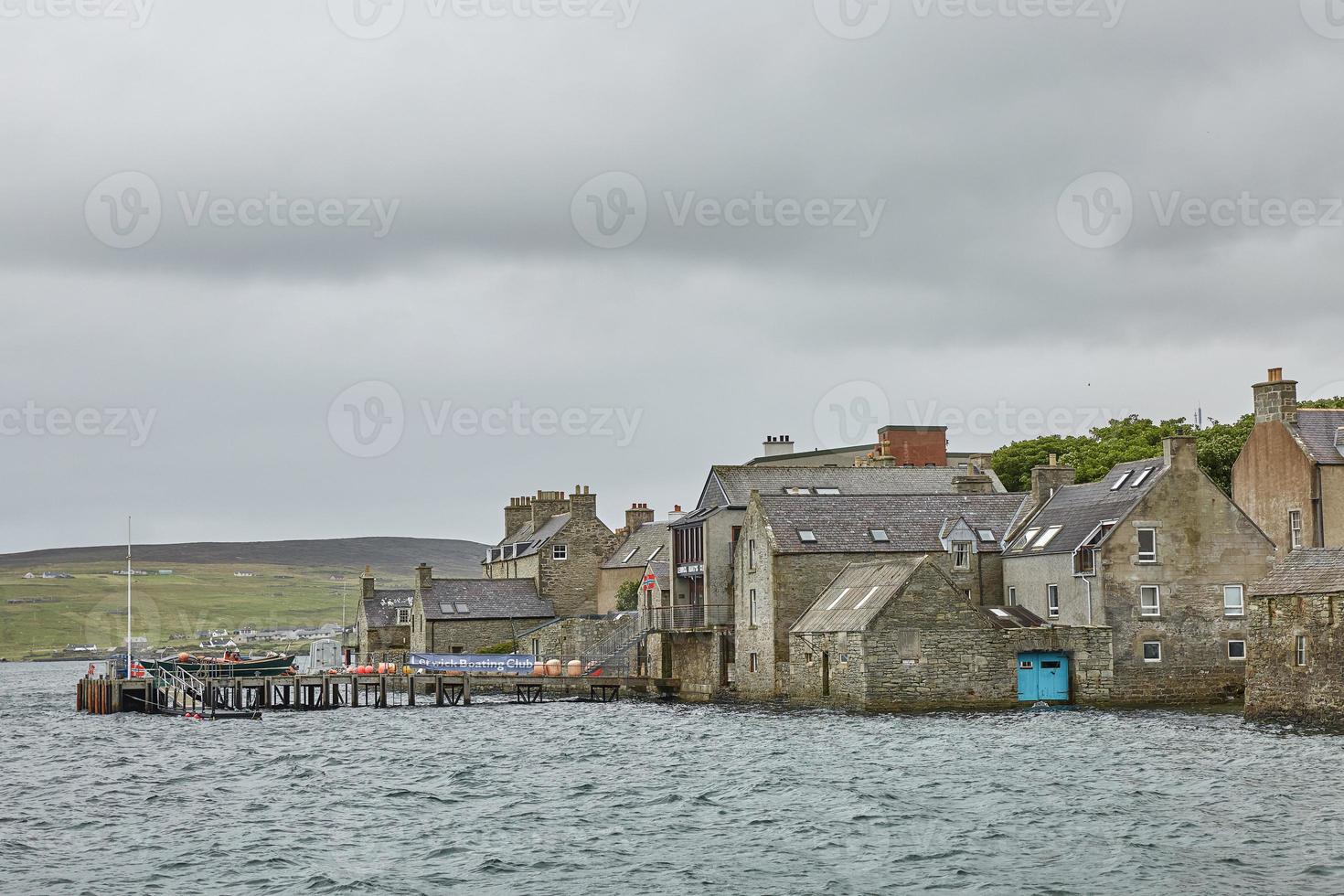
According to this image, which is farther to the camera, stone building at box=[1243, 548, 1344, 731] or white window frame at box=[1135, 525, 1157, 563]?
white window frame at box=[1135, 525, 1157, 563]

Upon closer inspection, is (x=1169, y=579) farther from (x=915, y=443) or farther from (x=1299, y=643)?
(x=915, y=443)

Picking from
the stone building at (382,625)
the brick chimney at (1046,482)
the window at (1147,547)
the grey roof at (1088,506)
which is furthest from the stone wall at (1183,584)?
the stone building at (382,625)

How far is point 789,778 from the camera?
37875 millimetres

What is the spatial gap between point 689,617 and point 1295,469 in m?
27.8

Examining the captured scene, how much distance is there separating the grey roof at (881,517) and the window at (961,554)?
1.96 feet

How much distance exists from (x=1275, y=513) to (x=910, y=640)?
18386 mm

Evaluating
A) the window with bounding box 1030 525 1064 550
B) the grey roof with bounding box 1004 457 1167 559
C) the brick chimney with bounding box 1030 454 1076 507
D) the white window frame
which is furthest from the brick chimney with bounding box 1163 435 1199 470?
the brick chimney with bounding box 1030 454 1076 507

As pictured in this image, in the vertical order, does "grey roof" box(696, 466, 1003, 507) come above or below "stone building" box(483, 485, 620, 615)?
above

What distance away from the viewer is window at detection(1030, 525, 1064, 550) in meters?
65.1

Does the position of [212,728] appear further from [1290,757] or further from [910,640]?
[1290,757]

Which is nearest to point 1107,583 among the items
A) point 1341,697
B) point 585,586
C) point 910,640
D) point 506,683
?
point 910,640

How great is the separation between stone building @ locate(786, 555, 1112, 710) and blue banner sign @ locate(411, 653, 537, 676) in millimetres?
20643

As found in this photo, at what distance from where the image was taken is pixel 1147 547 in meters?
61.4

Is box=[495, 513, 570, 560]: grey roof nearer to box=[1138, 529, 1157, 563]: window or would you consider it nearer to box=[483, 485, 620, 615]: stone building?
box=[483, 485, 620, 615]: stone building
